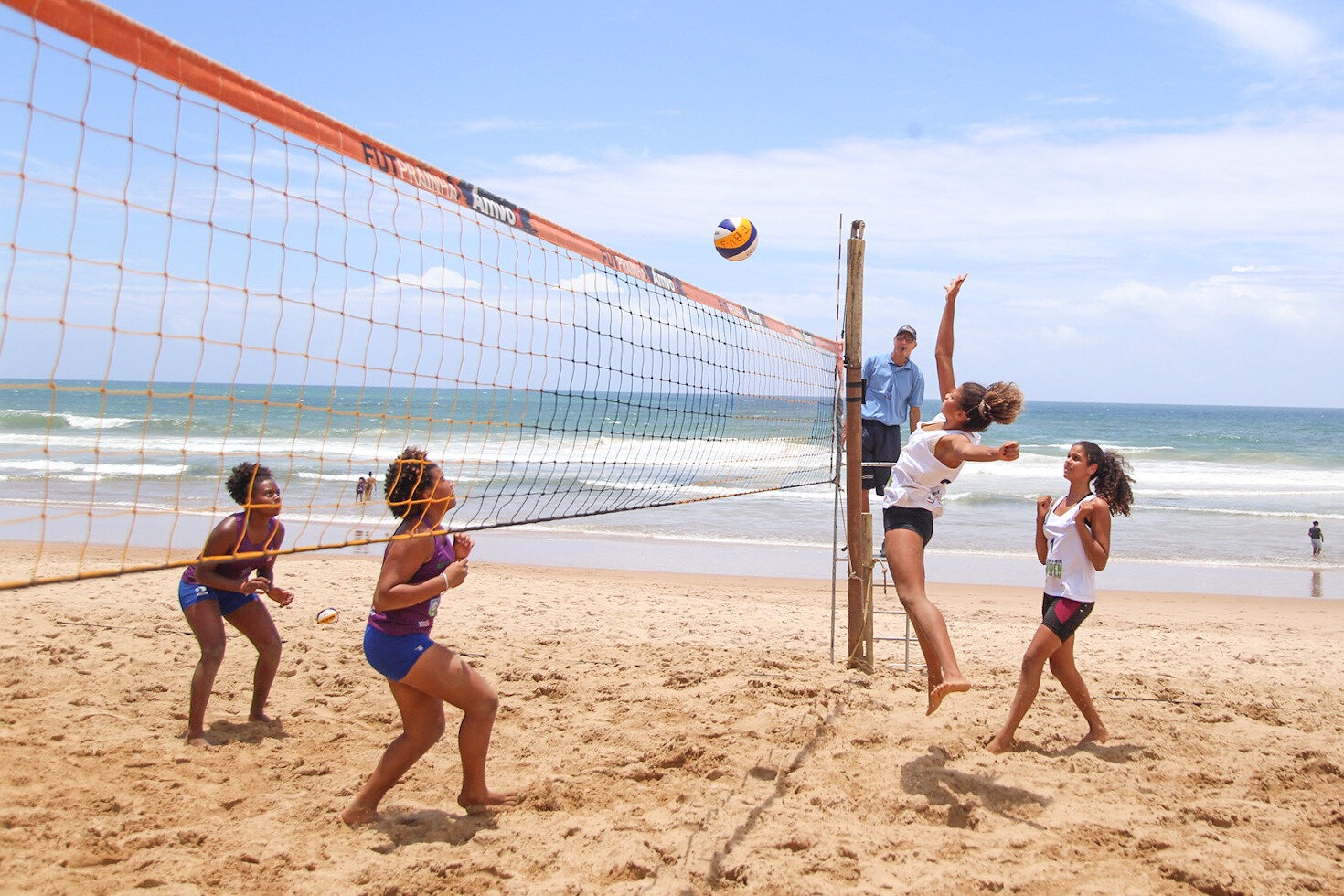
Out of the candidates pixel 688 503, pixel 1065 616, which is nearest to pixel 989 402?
pixel 1065 616

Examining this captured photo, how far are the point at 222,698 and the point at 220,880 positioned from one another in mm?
2030

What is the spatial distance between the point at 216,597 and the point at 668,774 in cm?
214

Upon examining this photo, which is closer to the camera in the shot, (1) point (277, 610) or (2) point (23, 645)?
(2) point (23, 645)

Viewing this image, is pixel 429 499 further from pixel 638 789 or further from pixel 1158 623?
pixel 1158 623

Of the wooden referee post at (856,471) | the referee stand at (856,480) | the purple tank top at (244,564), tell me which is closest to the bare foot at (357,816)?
the purple tank top at (244,564)

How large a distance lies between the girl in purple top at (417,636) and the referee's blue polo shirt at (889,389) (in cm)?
344

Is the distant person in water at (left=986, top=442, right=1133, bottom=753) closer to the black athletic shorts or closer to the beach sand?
the beach sand

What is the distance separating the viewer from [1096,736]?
4566mm

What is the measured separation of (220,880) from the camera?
127 inches

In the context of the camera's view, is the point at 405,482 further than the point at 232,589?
No

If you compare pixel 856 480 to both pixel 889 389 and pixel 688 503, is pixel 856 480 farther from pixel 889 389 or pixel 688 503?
pixel 688 503

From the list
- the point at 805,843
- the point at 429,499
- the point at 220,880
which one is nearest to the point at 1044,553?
the point at 805,843

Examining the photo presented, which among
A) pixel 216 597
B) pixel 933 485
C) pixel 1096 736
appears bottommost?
pixel 1096 736

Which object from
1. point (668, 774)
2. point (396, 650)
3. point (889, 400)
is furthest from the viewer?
point (889, 400)
